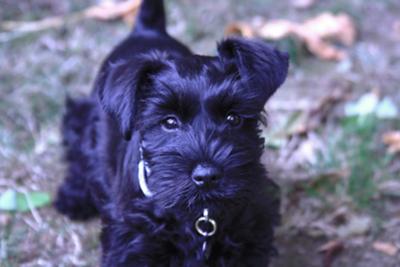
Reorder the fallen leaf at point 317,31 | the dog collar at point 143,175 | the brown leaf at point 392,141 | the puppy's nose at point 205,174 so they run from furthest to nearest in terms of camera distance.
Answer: the fallen leaf at point 317,31, the brown leaf at point 392,141, the dog collar at point 143,175, the puppy's nose at point 205,174

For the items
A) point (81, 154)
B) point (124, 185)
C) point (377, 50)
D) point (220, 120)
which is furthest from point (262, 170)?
point (377, 50)

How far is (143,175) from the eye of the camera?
280 centimetres

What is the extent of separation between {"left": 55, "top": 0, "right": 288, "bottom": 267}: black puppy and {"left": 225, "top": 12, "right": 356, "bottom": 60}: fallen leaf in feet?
7.95

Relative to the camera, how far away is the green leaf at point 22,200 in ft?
12.2

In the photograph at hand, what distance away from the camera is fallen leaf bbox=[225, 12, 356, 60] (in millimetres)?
5262

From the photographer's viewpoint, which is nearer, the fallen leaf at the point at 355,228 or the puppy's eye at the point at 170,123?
the puppy's eye at the point at 170,123

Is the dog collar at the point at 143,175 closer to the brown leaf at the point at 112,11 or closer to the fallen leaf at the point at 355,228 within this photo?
the fallen leaf at the point at 355,228

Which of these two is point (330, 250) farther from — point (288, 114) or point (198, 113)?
point (288, 114)

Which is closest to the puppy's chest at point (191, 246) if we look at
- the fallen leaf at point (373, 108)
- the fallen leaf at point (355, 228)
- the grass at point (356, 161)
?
the fallen leaf at point (355, 228)

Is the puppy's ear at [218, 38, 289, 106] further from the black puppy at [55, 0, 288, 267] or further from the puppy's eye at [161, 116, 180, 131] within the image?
the puppy's eye at [161, 116, 180, 131]

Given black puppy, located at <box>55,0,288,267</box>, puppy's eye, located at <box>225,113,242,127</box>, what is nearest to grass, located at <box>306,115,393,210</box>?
black puppy, located at <box>55,0,288,267</box>

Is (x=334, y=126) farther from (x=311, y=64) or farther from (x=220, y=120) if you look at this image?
(x=220, y=120)

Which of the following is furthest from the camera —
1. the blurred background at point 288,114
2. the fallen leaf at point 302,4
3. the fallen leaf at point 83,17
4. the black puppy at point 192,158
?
the fallen leaf at point 302,4

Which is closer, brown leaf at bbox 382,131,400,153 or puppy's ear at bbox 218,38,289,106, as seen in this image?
puppy's ear at bbox 218,38,289,106
